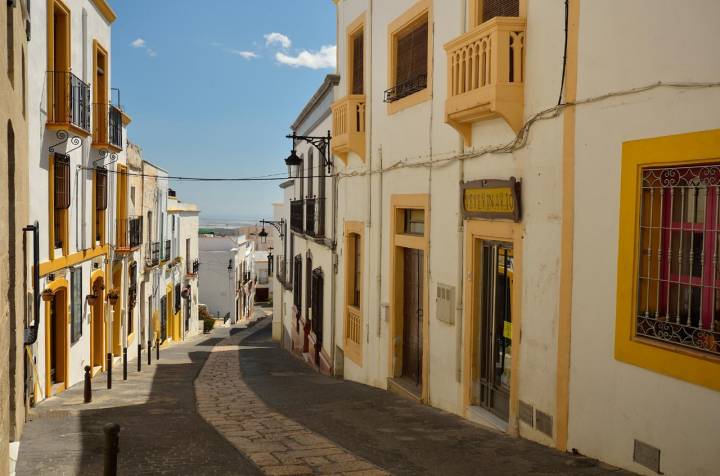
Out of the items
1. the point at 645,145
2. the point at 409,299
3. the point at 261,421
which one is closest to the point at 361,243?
the point at 409,299

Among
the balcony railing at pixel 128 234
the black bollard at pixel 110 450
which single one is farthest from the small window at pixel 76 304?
the black bollard at pixel 110 450

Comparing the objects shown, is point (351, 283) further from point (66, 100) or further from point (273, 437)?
point (273, 437)

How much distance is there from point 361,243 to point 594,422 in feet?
23.2

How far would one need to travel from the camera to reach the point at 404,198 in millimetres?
10383

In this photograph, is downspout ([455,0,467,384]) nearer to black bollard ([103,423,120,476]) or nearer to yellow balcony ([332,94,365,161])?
yellow balcony ([332,94,365,161])

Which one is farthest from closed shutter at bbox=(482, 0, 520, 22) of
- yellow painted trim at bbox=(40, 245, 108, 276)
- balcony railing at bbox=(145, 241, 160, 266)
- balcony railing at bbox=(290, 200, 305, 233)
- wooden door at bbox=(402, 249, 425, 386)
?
balcony railing at bbox=(145, 241, 160, 266)

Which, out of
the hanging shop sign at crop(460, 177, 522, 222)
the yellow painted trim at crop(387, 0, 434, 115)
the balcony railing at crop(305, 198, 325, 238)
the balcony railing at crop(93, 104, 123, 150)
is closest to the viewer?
the hanging shop sign at crop(460, 177, 522, 222)

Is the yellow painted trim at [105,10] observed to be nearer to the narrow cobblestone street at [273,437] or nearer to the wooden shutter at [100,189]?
the wooden shutter at [100,189]

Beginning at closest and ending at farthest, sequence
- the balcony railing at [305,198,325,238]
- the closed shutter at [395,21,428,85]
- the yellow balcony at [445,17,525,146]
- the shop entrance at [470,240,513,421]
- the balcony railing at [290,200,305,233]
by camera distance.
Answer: the yellow balcony at [445,17,525,146]
the shop entrance at [470,240,513,421]
the closed shutter at [395,21,428,85]
the balcony railing at [305,198,325,238]
the balcony railing at [290,200,305,233]

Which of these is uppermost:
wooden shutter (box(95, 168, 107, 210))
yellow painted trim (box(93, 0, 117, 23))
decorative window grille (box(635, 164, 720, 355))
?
yellow painted trim (box(93, 0, 117, 23))

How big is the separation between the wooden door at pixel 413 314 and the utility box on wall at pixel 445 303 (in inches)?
46.4

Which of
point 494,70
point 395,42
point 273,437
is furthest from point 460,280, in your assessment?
point 395,42

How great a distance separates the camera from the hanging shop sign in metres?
7.09

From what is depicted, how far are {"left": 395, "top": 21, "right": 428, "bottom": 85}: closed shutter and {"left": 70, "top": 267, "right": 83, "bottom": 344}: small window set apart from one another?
284 inches
